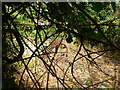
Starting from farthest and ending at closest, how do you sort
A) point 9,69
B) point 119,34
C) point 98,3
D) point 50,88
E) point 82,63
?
point 82,63 → point 50,88 → point 9,69 → point 119,34 → point 98,3

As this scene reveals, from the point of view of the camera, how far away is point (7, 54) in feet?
3.62

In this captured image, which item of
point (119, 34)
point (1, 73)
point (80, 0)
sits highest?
point (80, 0)

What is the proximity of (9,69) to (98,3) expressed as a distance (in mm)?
703

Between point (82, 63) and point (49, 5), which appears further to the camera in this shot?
point (82, 63)

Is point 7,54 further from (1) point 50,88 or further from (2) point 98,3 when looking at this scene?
(1) point 50,88

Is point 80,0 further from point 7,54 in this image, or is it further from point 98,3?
point 7,54

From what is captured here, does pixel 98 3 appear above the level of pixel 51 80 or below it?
above

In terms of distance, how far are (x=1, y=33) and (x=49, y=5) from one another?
0.92 ft

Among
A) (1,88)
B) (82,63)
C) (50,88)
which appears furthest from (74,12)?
(82,63)

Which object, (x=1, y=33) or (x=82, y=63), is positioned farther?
(x=82, y=63)

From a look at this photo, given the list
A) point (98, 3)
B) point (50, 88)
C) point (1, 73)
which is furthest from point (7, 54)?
point (50, 88)

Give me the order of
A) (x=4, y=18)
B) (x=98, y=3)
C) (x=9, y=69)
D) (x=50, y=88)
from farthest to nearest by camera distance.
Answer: (x=50, y=88) → (x=9, y=69) → (x=4, y=18) → (x=98, y=3)

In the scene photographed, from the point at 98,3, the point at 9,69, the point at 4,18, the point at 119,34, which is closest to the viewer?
the point at 98,3

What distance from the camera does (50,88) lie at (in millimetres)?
1905
